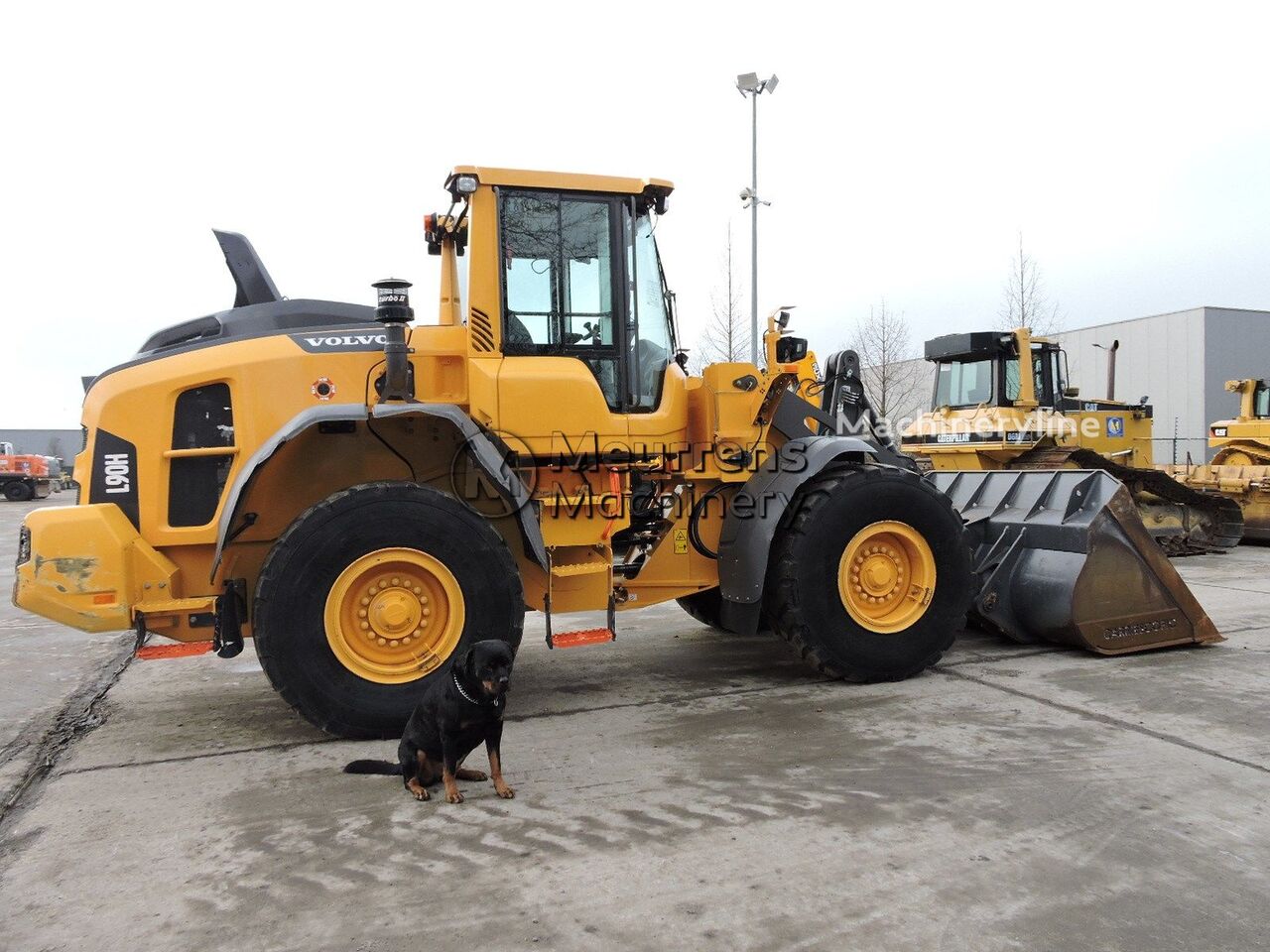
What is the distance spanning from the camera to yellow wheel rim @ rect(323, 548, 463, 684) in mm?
4680

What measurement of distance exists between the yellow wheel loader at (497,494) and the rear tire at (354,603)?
0.01 meters

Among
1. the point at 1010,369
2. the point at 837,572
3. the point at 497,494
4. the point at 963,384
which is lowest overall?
the point at 837,572

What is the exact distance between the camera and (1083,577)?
6.24m

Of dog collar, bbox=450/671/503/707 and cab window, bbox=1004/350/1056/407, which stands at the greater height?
cab window, bbox=1004/350/1056/407

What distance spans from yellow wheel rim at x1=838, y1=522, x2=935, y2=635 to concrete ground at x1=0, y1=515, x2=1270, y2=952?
46 centimetres

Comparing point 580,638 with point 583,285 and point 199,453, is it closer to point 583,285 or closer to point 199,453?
point 583,285

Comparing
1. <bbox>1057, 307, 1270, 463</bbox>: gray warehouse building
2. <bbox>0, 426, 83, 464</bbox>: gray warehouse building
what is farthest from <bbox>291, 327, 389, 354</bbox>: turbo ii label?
<bbox>0, 426, 83, 464</bbox>: gray warehouse building

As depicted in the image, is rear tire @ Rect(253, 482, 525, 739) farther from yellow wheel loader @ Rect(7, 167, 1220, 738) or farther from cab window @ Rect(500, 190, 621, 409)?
cab window @ Rect(500, 190, 621, 409)

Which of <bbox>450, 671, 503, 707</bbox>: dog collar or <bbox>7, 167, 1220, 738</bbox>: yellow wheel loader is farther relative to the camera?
<bbox>7, 167, 1220, 738</bbox>: yellow wheel loader

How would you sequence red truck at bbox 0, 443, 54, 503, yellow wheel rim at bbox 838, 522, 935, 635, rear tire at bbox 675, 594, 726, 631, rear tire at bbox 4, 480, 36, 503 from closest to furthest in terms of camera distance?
Result: yellow wheel rim at bbox 838, 522, 935, 635
rear tire at bbox 675, 594, 726, 631
red truck at bbox 0, 443, 54, 503
rear tire at bbox 4, 480, 36, 503

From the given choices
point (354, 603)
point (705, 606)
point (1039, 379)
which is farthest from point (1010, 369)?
point (354, 603)

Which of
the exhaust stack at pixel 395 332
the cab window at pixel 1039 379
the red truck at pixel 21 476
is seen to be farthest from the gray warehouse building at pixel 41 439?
the exhaust stack at pixel 395 332

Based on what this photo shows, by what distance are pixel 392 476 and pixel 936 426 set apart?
10.7m

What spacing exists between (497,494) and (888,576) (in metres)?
2.45
